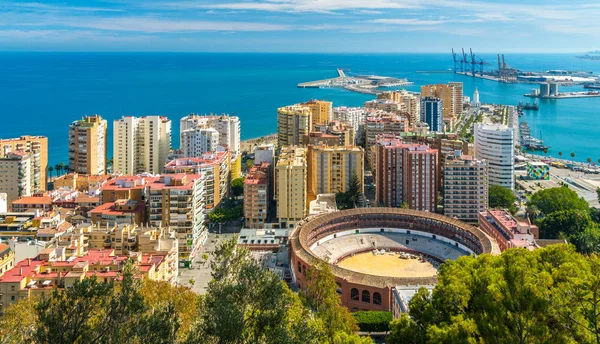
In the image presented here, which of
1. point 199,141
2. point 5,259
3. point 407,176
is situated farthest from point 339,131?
point 5,259

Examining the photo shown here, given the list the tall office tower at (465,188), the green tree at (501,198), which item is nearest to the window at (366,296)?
the tall office tower at (465,188)

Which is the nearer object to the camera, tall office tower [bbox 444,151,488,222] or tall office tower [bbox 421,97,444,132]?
tall office tower [bbox 444,151,488,222]

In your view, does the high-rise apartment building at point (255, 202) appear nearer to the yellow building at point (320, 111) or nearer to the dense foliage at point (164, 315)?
the dense foliage at point (164, 315)

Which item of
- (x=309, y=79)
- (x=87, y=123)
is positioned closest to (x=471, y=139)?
(x=87, y=123)

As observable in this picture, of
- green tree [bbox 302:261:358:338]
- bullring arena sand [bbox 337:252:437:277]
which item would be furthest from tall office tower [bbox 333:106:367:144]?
green tree [bbox 302:261:358:338]

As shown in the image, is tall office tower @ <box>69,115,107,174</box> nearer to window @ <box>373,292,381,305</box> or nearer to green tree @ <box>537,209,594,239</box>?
window @ <box>373,292,381,305</box>

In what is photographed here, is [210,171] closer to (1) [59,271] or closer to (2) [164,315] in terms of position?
(1) [59,271]
